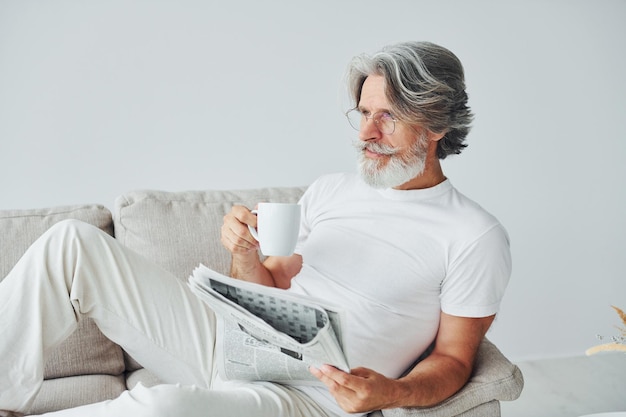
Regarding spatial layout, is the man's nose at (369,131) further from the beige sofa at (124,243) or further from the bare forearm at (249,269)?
the beige sofa at (124,243)

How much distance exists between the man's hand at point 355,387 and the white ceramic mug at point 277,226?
0.24 meters

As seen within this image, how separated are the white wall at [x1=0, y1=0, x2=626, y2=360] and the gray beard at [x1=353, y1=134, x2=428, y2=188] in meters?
1.13

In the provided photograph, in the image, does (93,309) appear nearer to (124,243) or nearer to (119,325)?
(119,325)

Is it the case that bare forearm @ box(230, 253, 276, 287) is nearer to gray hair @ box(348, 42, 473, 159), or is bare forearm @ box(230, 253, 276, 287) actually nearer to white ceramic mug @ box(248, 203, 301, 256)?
white ceramic mug @ box(248, 203, 301, 256)

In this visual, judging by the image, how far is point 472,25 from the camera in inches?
122

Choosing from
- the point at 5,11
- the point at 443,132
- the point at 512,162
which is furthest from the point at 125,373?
the point at 512,162

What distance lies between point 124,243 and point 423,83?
3.14ft

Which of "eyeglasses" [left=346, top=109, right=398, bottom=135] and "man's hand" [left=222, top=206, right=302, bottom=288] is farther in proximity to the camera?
"eyeglasses" [left=346, top=109, right=398, bottom=135]

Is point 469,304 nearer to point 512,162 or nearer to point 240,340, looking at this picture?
point 240,340

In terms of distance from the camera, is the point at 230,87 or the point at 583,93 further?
the point at 583,93

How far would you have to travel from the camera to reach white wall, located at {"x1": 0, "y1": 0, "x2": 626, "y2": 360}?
2.51 m

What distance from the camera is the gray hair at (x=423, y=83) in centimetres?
166

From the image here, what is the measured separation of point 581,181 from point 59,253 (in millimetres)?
2582

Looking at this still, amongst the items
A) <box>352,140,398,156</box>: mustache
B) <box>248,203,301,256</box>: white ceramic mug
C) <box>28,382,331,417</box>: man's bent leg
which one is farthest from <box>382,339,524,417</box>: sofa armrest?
<box>352,140,398,156</box>: mustache
